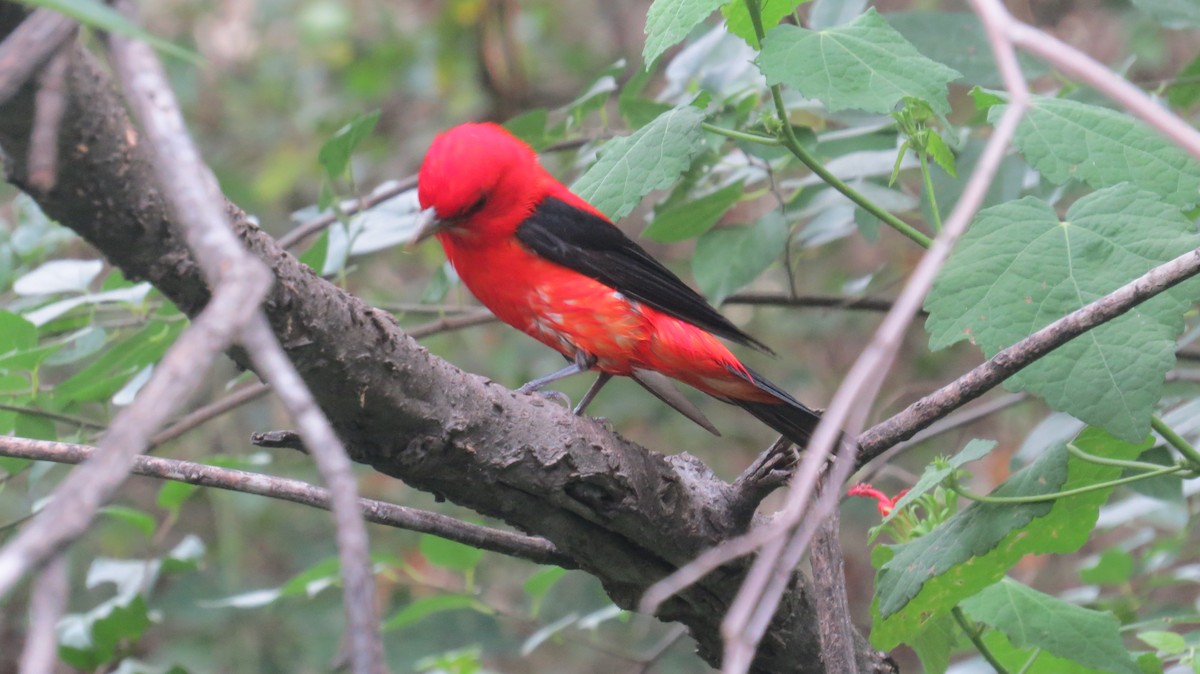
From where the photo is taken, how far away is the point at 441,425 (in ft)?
5.65

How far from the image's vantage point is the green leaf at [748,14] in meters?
2.06

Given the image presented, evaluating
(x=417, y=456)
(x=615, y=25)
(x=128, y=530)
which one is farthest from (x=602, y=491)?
(x=615, y=25)

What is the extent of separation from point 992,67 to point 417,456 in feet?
6.78

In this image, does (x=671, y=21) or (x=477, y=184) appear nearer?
(x=671, y=21)

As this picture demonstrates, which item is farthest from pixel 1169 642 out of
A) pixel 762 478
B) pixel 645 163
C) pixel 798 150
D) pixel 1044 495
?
pixel 645 163

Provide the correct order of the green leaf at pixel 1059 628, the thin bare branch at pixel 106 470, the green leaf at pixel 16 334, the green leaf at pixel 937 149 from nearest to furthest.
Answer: the thin bare branch at pixel 106 470, the green leaf at pixel 1059 628, the green leaf at pixel 937 149, the green leaf at pixel 16 334

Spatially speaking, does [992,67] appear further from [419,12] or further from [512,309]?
[419,12]

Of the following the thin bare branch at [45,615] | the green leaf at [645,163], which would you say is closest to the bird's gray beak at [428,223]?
the green leaf at [645,163]

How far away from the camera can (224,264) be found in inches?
29.0

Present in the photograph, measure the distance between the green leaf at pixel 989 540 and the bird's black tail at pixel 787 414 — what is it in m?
0.57

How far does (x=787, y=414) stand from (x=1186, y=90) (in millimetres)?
1461

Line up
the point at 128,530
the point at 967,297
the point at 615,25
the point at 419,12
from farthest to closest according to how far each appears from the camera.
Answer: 1. the point at 419,12
2. the point at 615,25
3. the point at 128,530
4. the point at 967,297

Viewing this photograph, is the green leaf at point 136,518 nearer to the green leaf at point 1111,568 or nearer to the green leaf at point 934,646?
the green leaf at point 934,646

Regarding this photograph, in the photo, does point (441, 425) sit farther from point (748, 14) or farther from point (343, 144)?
point (343, 144)
